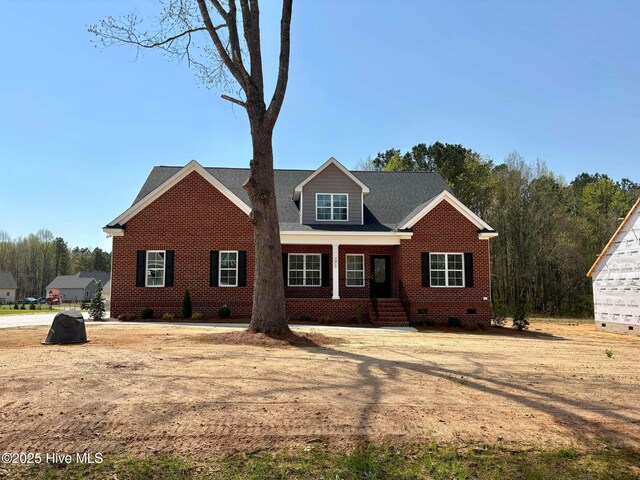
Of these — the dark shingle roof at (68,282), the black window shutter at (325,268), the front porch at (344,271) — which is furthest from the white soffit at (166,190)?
the dark shingle roof at (68,282)

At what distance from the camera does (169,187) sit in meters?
18.4

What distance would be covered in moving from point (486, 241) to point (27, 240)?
85904mm

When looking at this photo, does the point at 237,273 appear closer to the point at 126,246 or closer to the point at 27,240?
the point at 126,246

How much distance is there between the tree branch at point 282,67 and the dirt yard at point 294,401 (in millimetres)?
6179

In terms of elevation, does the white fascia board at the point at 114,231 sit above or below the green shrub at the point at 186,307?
above

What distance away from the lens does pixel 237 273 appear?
18438mm

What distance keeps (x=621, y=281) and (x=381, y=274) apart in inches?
423

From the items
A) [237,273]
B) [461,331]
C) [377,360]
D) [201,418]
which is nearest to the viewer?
[201,418]

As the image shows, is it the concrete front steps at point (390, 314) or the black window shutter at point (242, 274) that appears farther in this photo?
the black window shutter at point (242, 274)

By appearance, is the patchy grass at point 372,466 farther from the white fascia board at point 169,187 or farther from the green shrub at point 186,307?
the white fascia board at point 169,187

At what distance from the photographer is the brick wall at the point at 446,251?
733 inches

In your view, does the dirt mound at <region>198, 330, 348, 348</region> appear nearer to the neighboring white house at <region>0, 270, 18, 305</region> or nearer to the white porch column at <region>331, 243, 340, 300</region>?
the white porch column at <region>331, 243, 340, 300</region>

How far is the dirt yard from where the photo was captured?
13.2 ft

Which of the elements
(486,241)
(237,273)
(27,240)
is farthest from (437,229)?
(27,240)
